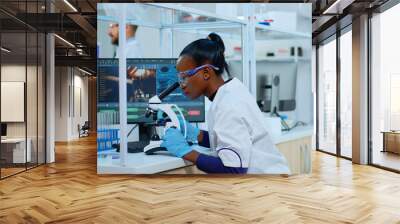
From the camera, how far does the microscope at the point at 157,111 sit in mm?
6363

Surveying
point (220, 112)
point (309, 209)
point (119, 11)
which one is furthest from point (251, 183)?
point (119, 11)

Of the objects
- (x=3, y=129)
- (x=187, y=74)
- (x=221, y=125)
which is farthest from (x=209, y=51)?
(x=3, y=129)

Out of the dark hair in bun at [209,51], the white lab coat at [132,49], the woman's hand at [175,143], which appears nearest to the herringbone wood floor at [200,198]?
the woman's hand at [175,143]

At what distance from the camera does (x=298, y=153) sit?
6.49 m

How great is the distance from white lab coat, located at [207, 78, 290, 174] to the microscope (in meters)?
0.55

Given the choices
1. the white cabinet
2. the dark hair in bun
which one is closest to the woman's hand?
the dark hair in bun

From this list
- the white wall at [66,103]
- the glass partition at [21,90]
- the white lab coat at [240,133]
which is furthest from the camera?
the white wall at [66,103]

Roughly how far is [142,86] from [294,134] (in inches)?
102

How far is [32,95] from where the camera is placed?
24.9ft

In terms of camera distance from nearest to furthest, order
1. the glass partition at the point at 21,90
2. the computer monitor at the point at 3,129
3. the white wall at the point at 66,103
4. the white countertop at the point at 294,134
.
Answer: the white countertop at the point at 294,134, the glass partition at the point at 21,90, the computer monitor at the point at 3,129, the white wall at the point at 66,103

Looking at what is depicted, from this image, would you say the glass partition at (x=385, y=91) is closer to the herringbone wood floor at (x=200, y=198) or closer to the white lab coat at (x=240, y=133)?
the herringbone wood floor at (x=200, y=198)

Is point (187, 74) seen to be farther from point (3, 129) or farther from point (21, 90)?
point (3, 129)

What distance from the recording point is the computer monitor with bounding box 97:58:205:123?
21.0ft

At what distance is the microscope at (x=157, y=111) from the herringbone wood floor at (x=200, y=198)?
50 centimetres
